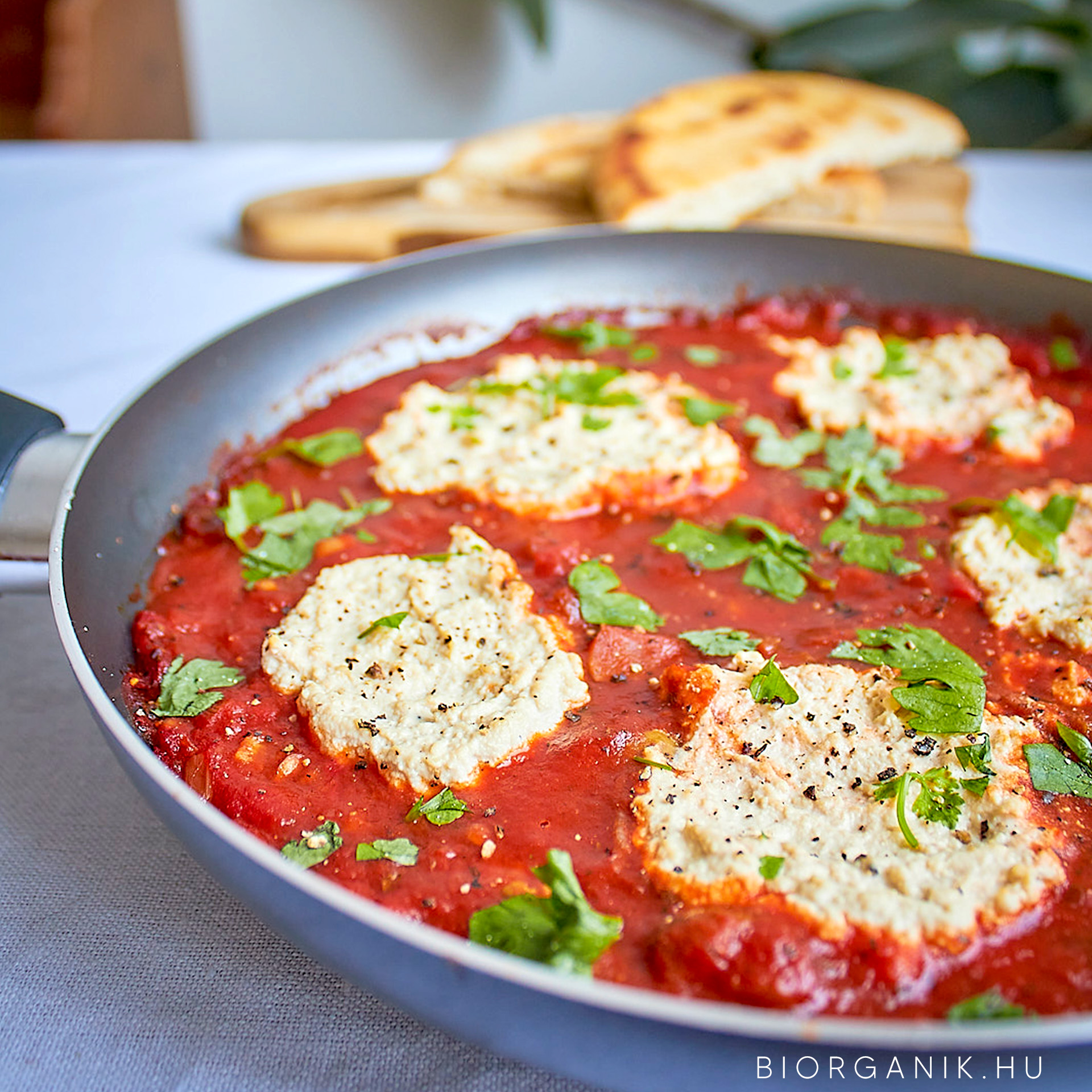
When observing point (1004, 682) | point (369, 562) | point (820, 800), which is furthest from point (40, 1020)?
point (1004, 682)

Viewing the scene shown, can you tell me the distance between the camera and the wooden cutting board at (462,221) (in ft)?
11.5

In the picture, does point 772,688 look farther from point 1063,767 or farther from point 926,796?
point 1063,767

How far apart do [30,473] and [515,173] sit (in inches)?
92.3

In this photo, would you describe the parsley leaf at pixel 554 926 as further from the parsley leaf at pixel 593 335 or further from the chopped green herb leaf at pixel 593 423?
the parsley leaf at pixel 593 335

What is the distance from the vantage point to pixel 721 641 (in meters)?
1.88

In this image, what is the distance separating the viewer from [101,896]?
169 cm

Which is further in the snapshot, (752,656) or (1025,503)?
(1025,503)

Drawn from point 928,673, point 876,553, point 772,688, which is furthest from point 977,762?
point 876,553

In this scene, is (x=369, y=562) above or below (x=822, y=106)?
below

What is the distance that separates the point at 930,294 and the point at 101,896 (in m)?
2.49

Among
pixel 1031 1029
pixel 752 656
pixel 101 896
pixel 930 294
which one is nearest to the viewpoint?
pixel 1031 1029

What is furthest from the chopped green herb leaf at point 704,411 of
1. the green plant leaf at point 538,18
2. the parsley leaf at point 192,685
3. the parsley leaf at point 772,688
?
the green plant leaf at point 538,18

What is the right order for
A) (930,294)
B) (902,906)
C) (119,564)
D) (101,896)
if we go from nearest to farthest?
(902,906), (101,896), (119,564), (930,294)

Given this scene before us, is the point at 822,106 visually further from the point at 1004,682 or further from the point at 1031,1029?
the point at 1031,1029
